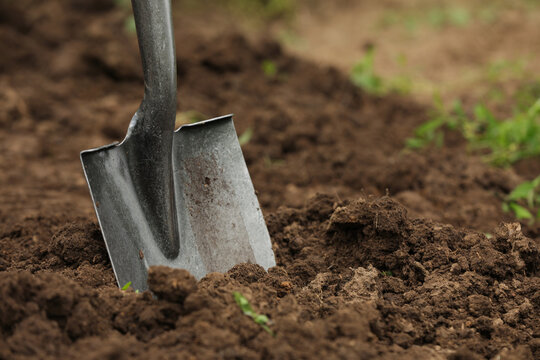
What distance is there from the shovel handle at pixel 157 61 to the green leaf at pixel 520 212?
166 cm

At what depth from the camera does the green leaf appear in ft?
8.00

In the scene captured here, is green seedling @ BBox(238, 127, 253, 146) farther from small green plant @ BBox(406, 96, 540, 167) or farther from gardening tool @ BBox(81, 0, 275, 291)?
gardening tool @ BBox(81, 0, 275, 291)

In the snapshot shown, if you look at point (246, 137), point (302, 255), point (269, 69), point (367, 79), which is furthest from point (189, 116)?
point (302, 255)

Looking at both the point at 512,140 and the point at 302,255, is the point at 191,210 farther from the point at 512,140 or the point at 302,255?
the point at 512,140

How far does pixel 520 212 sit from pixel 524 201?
23 cm

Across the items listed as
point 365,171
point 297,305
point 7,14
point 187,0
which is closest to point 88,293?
point 297,305

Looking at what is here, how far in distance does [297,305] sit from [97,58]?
11.6 feet

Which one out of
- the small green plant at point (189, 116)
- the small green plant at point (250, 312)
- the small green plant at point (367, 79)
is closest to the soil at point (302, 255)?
the small green plant at point (250, 312)

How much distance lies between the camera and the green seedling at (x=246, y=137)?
321cm

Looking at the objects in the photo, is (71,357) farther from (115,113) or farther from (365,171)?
(115,113)

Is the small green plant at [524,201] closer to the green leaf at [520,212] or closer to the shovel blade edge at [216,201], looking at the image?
the green leaf at [520,212]

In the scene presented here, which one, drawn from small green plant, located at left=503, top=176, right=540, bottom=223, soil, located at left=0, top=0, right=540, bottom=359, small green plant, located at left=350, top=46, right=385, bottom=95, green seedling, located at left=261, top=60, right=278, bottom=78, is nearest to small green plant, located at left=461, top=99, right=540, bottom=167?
soil, located at left=0, top=0, right=540, bottom=359

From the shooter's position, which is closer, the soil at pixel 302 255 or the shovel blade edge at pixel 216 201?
the soil at pixel 302 255

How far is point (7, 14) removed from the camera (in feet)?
16.1
